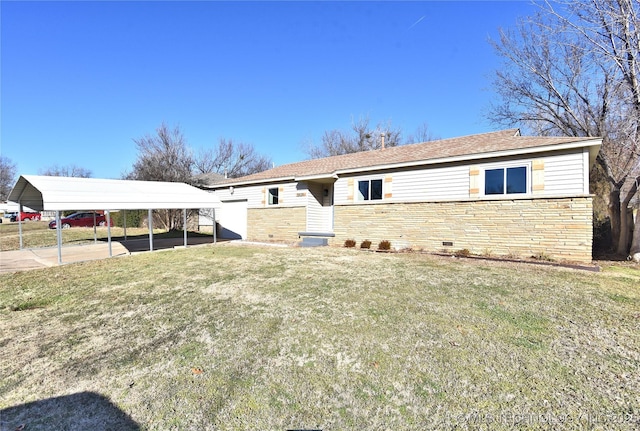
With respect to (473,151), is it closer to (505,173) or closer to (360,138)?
(505,173)

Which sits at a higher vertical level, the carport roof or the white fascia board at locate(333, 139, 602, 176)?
the white fascia board at locate(333, 139, 602, 176)

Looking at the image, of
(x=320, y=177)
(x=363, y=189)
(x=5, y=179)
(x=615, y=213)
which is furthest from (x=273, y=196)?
(x=5, y=179)

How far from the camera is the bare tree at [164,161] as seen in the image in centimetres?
2253

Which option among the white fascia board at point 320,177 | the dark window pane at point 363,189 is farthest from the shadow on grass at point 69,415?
the white fascia board at point 320,177

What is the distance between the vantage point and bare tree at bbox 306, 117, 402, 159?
29.6 m

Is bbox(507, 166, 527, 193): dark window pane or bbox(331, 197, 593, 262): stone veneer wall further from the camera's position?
bbox(507, 166, 527, 193): dark window pane

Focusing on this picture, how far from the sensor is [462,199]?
10492mm

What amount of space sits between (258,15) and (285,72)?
550 cm

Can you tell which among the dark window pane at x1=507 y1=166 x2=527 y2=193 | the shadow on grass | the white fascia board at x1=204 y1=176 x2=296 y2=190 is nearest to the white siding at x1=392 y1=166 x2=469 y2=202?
the dark window pane at x1=507 y1=166 x2=527 y2=193

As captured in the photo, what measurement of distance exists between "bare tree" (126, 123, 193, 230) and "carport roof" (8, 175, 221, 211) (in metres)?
7.86

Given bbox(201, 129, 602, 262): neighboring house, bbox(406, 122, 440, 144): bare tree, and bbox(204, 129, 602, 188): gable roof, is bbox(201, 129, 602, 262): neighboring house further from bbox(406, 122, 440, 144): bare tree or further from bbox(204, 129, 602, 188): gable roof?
bbox(406, 122, 440, 144): bare tree

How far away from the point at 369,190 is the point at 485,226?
4.70 m

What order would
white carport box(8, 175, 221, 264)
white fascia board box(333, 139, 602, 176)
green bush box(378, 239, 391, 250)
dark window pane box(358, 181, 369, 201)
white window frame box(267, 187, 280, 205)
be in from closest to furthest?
1. white fascia board box(333, 139, 602, 176)
2. white carport box(8, 175, 221, 264)
3. green bush box(378, 239, 391, 250)
4. dark window pane box(358, 181, 369, 201)
5. white window frame box(267, 187, 280, 205)

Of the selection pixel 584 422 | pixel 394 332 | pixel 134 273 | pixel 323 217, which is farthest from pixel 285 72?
pixel 584 422
